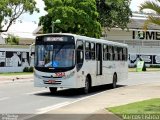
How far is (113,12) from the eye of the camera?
69000mm

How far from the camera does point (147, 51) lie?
3105 inches

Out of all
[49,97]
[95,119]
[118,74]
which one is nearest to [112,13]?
[118,74]

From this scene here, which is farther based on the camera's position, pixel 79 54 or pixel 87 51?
pixel 87 51

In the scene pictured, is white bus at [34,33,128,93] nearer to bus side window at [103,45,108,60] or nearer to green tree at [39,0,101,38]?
bus side window at [103,45,108,60]

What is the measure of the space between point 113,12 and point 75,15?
52.7 ft

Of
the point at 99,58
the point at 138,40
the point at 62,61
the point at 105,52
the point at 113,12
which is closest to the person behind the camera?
the point at 62,61

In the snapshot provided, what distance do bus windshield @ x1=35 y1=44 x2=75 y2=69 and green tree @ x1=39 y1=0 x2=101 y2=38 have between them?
29.9m

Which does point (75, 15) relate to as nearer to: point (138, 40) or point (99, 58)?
point (99, 58)

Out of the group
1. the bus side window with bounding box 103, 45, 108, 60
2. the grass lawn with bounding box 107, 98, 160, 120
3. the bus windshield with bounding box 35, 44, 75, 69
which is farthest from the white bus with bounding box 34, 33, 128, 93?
the grass lawn with bounding box 107, 98, 160, 120

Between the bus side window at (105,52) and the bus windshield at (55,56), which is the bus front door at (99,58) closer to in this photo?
the bus side window at (105,52)

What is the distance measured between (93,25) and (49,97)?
108ft

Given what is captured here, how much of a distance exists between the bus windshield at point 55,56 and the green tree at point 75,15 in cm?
2994

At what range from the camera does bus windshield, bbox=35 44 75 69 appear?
23219 mm

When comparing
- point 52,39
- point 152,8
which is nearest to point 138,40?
point 52,39
